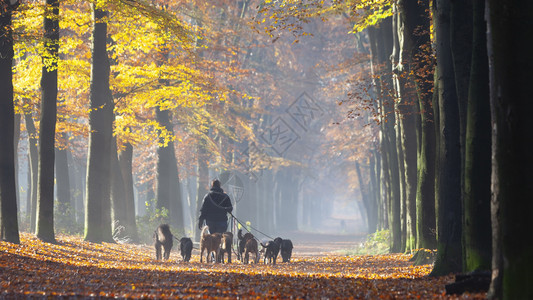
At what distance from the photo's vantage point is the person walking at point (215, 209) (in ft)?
56.4

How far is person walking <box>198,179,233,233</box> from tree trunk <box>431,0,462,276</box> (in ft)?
23.4

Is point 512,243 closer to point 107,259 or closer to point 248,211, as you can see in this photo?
point 107,259

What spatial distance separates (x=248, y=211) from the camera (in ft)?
139

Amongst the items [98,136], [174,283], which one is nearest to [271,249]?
[98,136]

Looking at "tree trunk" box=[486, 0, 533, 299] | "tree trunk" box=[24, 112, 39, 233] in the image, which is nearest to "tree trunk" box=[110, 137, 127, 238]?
"tree trunk" box=[24, 112, 39, 233]

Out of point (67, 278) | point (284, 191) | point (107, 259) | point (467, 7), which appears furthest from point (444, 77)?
point (284, 191)

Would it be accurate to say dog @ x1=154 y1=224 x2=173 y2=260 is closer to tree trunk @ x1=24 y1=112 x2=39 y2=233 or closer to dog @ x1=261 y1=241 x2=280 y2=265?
dog @ x1=261 y1=241 x2=280 y2=265

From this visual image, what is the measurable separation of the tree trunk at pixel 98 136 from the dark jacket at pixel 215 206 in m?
5.54

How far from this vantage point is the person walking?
17.2m

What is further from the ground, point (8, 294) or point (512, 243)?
point (512, 243)

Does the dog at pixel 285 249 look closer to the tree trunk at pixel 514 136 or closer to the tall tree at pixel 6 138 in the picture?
the tall tree at pixel 6 138

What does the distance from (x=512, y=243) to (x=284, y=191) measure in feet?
166

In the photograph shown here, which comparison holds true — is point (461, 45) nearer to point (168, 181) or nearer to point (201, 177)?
point (168, 181)

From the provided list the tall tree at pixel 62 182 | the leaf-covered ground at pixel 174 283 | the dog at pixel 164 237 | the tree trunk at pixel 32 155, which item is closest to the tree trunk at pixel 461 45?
the leaf-covered ground at pixel 174 283
